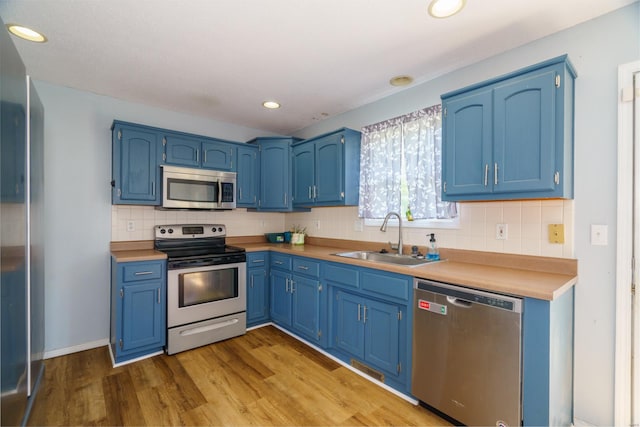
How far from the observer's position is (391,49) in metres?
2.11

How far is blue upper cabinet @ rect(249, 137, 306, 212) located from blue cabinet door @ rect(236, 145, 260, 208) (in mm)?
61

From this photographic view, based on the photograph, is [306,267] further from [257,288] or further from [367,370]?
[367,370]

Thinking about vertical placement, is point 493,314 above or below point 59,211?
below

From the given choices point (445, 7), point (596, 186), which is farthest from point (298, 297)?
point (445, 7)

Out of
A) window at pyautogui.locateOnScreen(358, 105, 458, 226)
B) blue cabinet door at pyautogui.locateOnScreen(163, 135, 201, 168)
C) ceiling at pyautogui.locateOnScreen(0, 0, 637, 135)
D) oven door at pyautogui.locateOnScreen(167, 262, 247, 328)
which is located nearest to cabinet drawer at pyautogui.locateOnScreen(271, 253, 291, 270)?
oven door at pyautogui.locateOnScreen(167, 262, 247, 328)

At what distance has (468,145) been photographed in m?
2.01

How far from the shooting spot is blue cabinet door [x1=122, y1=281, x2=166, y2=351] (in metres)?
Result: 2.52

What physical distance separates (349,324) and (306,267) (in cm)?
68

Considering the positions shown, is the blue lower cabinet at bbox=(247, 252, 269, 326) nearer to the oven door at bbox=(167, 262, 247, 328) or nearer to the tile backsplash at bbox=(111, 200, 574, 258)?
the oven door at bbox=(167, 262, 247, 328)

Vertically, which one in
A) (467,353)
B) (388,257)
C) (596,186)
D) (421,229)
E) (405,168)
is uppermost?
(405,168)

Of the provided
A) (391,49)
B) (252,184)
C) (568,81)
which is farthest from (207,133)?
(568,81)

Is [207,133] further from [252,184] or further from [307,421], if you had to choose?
[307,421]

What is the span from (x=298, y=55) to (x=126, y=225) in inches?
92.8

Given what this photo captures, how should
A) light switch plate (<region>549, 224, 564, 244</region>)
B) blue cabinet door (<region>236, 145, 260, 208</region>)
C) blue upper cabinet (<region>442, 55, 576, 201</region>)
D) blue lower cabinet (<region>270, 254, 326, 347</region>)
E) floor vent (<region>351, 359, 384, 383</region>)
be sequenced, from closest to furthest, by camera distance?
blue upper cabinet (<region>442, 55, 576, 201</region>)
light switch plate (<region>549, 224, 564, 244</region>)
floor vent (<region>351, 359, 384, 383</region>)
blue lower cabinet (<region>270, 254, 326, 347</region>)
blue cabinet door (<region>236, 145, 260, 208</region>)
